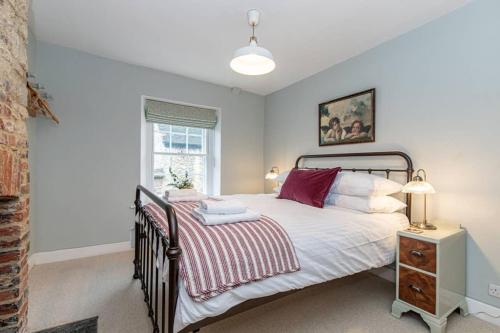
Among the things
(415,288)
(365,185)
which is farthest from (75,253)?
(415,288)

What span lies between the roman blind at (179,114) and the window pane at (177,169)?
1.71 feet

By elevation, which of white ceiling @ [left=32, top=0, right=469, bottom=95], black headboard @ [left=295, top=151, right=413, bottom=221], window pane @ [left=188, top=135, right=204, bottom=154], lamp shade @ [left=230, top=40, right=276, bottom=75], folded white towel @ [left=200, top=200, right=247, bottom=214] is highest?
white ceiling @ [left=32, top=0, right=469, bottom=95]

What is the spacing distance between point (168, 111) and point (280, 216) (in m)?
2.41

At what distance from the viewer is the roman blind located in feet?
11.1

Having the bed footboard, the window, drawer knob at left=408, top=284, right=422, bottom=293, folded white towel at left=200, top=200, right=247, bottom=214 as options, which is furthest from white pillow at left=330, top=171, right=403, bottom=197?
the window

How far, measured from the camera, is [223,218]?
5.18ft

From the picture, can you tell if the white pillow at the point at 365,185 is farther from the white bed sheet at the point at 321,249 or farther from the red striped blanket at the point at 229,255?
the red striped blanket at the point at 229,255

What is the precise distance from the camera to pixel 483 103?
1895 mm

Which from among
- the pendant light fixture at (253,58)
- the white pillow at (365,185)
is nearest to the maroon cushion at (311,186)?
the white pillow at (365,185)

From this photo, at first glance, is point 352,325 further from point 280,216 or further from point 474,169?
point 474,169

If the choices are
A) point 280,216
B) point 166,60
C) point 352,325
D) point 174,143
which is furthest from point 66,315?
point 166,60

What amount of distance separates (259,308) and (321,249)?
79cm

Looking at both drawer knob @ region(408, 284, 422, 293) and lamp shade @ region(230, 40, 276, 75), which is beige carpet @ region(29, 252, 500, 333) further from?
lamp shade @ region(230, 40, 276, 75)

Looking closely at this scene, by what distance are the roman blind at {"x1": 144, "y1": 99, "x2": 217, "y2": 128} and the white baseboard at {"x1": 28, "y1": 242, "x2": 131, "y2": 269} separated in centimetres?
172
